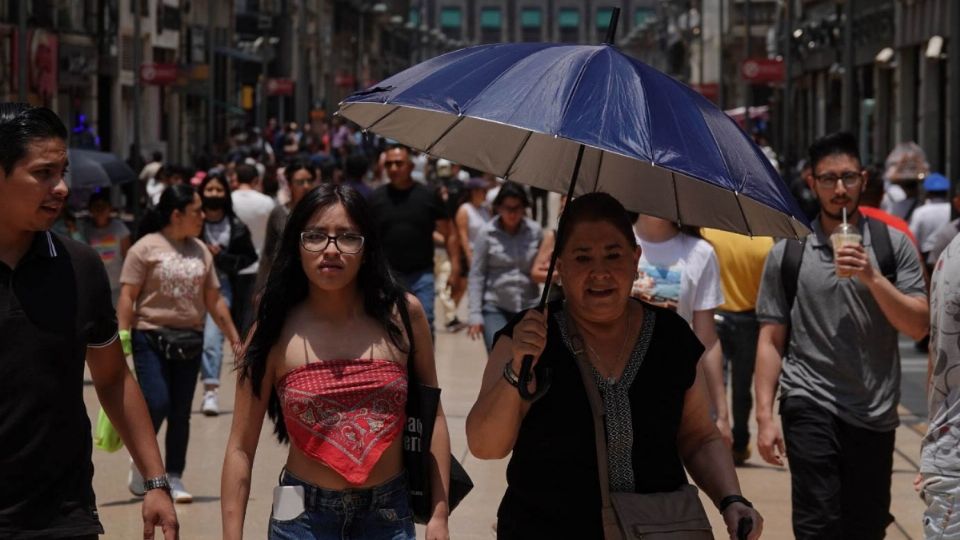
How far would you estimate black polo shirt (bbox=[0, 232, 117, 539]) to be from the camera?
4359mm

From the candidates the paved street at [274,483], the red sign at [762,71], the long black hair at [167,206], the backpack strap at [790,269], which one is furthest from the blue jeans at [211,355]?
the red sign at [762,71]

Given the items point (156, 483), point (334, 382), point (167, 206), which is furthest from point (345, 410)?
point (167, 206)

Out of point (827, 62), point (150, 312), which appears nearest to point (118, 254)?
point (150, 312)

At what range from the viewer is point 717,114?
4688 millimetres

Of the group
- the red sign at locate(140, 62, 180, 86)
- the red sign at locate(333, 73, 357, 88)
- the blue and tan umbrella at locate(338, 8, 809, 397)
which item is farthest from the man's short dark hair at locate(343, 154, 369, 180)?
the red sign at locate(333, 73, 357, 88)

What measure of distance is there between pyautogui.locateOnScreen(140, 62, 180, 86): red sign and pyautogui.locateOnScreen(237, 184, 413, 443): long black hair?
1422 inches

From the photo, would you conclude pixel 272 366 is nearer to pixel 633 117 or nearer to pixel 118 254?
pixel 633 117

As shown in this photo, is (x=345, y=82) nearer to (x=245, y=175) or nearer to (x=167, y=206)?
(x=245, y=175)

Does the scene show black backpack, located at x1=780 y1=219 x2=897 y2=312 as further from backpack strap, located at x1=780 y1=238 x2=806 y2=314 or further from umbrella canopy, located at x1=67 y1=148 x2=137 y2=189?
umbrella canopy, located at x1=67 y1=148 x2=137 y2=189

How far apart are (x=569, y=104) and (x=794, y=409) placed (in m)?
2.72

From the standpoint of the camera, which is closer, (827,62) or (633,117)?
(633,117)

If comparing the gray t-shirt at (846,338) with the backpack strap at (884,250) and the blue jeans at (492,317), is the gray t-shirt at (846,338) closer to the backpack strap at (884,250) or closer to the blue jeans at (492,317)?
the backpack strap at (884,250)

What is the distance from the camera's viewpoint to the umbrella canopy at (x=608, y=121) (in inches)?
168

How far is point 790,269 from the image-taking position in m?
6.72
